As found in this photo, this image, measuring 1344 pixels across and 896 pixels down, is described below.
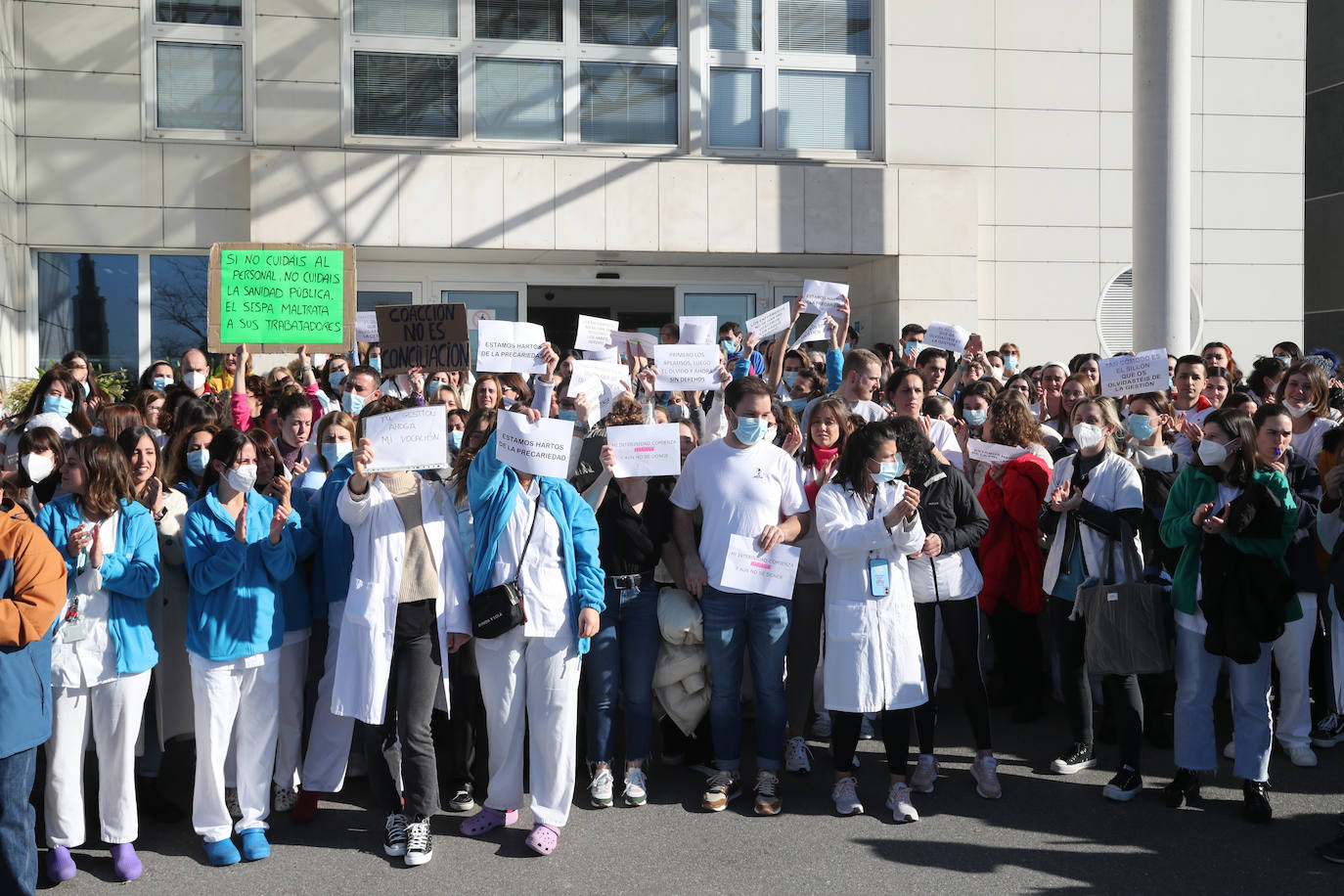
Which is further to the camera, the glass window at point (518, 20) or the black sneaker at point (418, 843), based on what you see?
the glass window at point (518, 20)

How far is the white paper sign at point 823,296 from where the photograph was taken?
398 inches

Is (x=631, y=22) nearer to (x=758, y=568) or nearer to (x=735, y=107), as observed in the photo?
(x=735, y=107)

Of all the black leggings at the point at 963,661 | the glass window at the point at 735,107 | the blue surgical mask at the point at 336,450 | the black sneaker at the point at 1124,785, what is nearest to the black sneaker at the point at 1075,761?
the black sneaker at the point at 1124,785

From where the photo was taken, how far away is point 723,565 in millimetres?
6332

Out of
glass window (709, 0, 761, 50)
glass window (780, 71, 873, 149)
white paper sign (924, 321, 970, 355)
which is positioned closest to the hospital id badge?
white paper sign (924, 321, 970, 355)

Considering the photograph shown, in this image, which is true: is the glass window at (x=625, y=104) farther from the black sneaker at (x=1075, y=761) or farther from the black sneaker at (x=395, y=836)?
the black sneaker at (x=395, y=836)

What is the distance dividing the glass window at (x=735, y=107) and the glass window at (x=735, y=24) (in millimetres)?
339

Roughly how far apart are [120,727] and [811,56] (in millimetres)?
13304

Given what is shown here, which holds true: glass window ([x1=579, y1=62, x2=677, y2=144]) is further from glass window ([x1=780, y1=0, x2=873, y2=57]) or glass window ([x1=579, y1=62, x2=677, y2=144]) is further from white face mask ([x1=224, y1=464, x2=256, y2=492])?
white face mask ([x1=224, y1=464, x2=256, y2=492])

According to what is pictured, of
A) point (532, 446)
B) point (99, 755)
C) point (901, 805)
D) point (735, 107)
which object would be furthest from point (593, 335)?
point (735, 107)

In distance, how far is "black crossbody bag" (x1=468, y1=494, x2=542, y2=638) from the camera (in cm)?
583

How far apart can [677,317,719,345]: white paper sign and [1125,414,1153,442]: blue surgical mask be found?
9.53 feet

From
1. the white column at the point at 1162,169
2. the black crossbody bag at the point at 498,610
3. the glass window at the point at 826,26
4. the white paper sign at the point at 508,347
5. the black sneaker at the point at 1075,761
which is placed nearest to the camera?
the black crossbody bag at the point at 498,610

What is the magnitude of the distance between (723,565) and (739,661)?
0.57m
